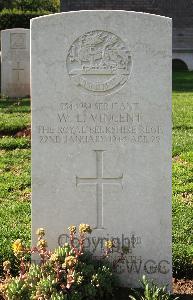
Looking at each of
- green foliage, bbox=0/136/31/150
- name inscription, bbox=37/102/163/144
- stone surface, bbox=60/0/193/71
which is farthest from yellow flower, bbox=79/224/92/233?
stone surface, bbox=60/0/193/71

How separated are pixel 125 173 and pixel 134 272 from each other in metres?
0.72

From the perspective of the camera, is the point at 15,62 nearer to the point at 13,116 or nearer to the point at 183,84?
the point at 13,116

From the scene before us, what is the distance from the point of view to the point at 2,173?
286 inches

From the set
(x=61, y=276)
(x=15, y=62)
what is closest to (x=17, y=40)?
(x=15, y=62)

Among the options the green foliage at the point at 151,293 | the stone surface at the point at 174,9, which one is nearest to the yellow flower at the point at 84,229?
the green foliage at the point at 151,293

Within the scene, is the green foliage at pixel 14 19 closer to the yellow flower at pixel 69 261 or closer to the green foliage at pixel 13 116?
the green foliage at pixel 13 116

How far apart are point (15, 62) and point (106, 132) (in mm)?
10569

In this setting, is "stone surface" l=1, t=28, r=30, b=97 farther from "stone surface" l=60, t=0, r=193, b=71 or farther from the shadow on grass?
"stone surface" l=60, t=0, r=193, b=71

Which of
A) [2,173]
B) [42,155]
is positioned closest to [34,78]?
[42,155]

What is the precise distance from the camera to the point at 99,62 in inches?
158

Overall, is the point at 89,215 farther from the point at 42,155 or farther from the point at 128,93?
the point at 128,93

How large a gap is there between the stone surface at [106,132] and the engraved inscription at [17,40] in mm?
10244

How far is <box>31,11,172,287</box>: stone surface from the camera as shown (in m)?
3.95

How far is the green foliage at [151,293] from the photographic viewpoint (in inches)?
145
